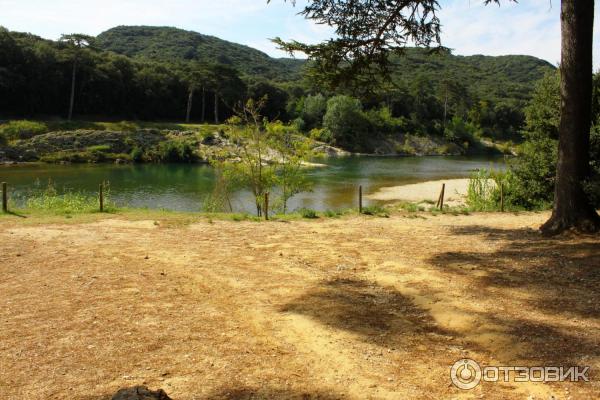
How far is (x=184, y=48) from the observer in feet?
503

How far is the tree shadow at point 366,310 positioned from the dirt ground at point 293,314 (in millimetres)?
29

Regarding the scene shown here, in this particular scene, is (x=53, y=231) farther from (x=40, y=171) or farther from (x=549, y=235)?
(x=40, y=171)

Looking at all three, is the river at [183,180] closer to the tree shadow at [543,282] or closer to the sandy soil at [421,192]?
the sandy soil at [421,192]

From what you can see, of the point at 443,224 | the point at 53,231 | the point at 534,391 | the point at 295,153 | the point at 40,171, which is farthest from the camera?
the point at 40,171

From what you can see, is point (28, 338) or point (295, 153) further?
point (295, 153)

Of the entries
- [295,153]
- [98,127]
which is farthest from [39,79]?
[295,153]

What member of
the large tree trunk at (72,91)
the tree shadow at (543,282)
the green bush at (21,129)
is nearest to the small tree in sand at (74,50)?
the large tree trunk at (72,91)

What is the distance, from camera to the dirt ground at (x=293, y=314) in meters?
4.47

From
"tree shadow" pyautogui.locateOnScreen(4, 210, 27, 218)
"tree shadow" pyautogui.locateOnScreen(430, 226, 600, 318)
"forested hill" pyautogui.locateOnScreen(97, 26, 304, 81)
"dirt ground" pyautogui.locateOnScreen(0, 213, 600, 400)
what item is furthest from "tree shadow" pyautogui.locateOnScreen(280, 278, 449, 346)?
"forested hill" pyautogui.locateOnScreen(97, 26, 304, 81)

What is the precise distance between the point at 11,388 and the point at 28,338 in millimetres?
1260

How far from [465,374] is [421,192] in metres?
30.0

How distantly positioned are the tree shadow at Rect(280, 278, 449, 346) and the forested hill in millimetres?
132149

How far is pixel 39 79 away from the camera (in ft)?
205

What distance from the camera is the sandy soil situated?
3002cm
